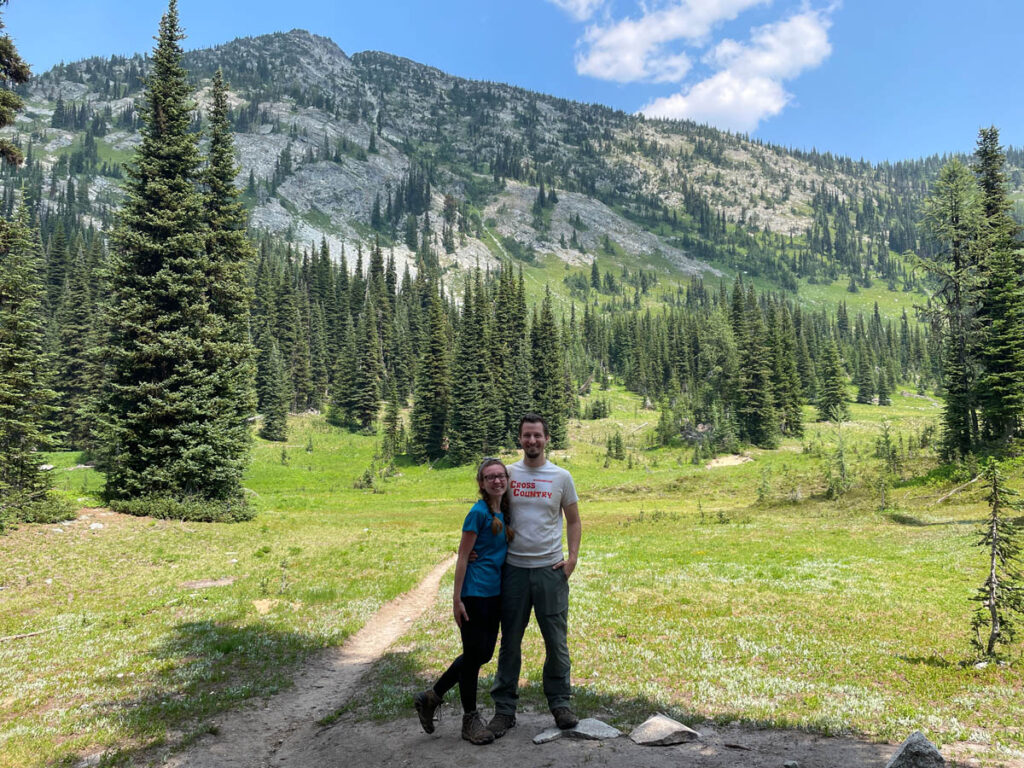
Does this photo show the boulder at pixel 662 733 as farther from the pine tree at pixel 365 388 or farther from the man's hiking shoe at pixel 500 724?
the pine tree at pixel 365 388

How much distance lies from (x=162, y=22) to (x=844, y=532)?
48.9 metres

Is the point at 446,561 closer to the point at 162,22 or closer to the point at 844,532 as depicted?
the point at 844,532

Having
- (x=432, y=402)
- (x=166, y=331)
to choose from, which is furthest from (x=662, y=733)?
(x=432, y=402)

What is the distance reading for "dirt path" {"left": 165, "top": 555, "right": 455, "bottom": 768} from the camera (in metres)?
7.30

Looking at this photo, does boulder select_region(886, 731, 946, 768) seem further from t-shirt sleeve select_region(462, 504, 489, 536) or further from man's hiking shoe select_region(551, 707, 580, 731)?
t-shirt sleeve select_region(462, 504, 489, 536)

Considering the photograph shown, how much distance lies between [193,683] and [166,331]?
23.8 m

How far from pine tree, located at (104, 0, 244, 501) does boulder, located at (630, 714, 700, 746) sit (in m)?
26.4

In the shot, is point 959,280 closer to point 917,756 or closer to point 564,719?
point 917,756

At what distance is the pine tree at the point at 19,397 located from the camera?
20969 millimetres

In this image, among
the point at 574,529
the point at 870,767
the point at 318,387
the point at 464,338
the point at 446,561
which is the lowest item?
the point at 446,561

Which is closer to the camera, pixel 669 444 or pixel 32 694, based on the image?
pixel 32 694

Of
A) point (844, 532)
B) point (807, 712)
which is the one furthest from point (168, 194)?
point (844, 532)

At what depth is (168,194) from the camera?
28.1 metres

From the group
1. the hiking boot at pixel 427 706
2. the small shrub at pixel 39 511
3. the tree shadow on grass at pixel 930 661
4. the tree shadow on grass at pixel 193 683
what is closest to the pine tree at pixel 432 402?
the small shrub at pixel 39 511
